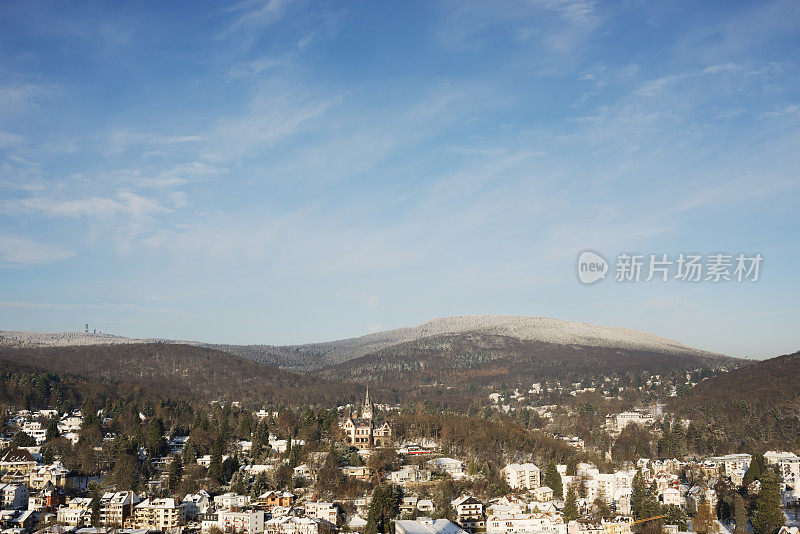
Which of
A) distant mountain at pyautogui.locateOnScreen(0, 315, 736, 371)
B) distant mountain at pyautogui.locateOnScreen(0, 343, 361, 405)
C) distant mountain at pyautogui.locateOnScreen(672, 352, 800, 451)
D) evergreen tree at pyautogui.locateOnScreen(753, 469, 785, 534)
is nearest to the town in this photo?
evergreen tree at pyautogui.locateOnScreen(753, 469, 785, 534)

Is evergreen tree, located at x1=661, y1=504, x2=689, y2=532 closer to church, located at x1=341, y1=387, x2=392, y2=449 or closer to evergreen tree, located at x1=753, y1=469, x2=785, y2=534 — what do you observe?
evergreen tree, located at x1=753, y1=469, x2=785, y2=534

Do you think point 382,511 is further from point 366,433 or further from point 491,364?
point 491,364

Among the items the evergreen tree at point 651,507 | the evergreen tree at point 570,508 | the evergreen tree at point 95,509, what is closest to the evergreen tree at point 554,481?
the evergreen tree at point 570,508

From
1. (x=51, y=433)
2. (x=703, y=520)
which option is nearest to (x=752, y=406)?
(x=703, y=520)

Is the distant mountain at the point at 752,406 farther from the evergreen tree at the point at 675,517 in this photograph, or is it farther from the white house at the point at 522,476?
the white house at the point at 522,476

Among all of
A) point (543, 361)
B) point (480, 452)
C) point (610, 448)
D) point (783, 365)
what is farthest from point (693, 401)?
point (543, 361)
